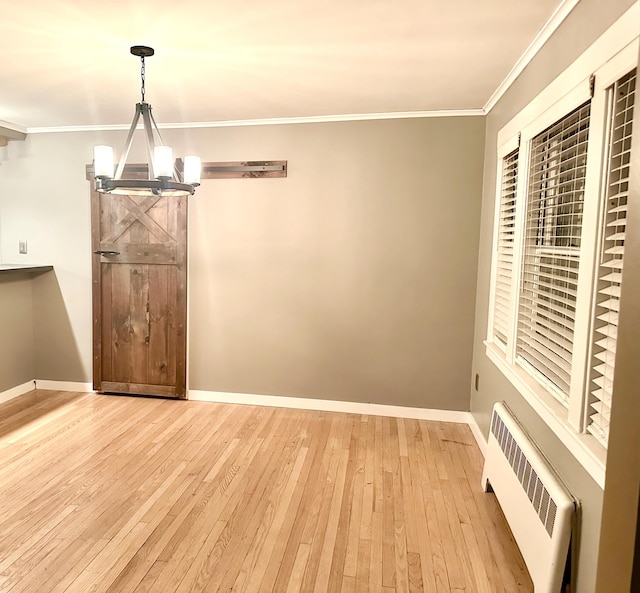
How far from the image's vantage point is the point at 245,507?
99.2 inches

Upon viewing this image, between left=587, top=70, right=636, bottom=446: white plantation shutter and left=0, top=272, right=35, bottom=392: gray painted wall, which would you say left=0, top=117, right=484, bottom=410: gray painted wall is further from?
left=587, top=70, right=636, bottom=446: white plantation shutter

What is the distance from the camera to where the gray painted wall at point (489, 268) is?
158 cm

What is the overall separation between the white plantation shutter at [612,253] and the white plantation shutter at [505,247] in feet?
3.96

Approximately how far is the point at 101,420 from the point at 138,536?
1.72m

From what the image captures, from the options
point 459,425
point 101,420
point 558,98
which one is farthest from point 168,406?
point 558,98

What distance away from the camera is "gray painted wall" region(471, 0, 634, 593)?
62.3 inches

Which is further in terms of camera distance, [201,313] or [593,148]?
[201,313]

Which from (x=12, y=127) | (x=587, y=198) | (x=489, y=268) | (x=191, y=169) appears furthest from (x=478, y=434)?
(x=12, y=127)

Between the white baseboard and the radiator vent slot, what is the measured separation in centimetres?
63

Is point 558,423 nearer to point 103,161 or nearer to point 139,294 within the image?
point 103,161

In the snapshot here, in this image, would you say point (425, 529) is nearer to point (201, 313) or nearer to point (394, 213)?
point (394, 213)

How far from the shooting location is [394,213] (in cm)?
376

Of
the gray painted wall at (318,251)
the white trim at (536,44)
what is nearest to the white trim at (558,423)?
the gray painted wall at (318,251)

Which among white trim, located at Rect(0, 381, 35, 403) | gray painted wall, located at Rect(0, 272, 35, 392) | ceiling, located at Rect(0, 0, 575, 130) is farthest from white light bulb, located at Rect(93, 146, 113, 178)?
white trim, located at Rect(0, 381, 35, 403)
